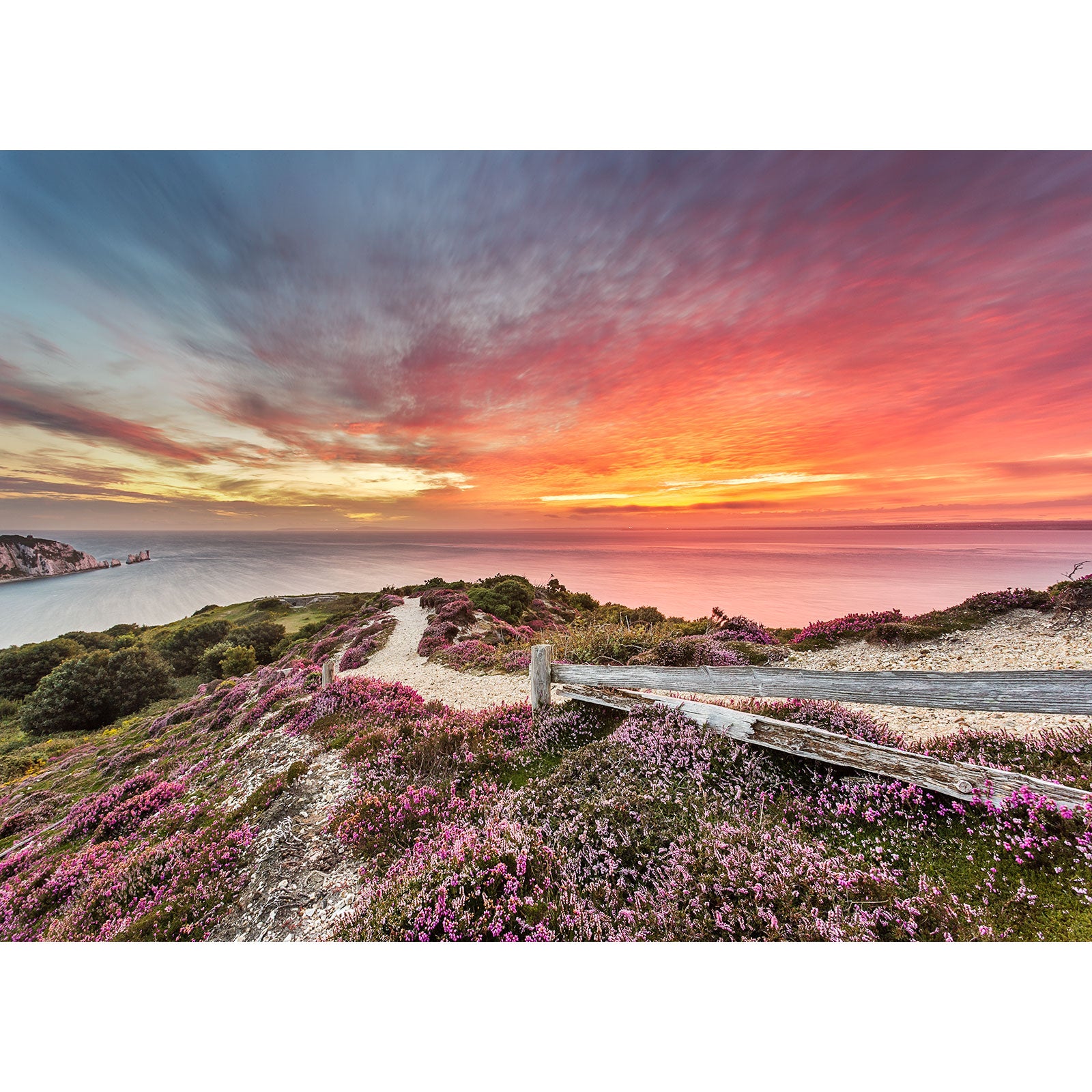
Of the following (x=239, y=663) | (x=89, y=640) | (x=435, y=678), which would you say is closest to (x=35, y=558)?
(x=239, y=663)

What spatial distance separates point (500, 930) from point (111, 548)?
106ft

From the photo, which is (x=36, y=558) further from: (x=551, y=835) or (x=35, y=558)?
(x=551, y=835)

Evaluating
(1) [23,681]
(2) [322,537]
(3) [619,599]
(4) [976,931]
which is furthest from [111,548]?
(4) [976,931]

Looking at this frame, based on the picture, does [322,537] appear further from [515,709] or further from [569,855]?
[569,855]

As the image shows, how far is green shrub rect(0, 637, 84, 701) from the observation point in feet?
67.6

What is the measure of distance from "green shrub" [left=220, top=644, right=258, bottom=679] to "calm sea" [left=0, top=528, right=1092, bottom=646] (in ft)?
15.0

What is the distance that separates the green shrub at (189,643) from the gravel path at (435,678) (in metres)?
16.9

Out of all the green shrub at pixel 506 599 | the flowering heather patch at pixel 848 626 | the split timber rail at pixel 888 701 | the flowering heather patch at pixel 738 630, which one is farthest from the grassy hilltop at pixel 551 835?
the green shrub at pixel 506 599

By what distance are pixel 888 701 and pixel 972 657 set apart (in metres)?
8.21

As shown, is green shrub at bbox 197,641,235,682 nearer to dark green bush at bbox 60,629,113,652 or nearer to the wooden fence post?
dark green bush at bbox 60,629,113,652

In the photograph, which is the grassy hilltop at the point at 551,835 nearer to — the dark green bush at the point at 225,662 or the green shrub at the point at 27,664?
the dark green bush at the point at 225,662

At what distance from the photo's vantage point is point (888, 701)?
3.69 m

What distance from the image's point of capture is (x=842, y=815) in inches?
142

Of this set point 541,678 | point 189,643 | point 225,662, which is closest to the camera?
point 541,678
